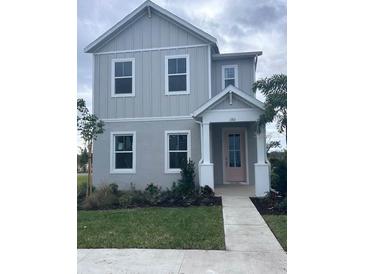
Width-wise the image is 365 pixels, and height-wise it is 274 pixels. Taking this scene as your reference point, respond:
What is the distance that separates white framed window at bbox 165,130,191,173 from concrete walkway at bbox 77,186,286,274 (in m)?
4.97

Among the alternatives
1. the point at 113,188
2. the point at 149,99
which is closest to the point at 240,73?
the point at 149,99

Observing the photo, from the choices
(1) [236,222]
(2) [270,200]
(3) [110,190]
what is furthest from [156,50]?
(1) [236,222]

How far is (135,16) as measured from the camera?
9.80 m

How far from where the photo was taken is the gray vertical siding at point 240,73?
10.3 m

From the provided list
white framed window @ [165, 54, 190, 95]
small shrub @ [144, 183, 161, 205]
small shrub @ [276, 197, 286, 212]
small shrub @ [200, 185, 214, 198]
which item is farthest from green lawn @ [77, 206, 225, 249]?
white framed window @ [165, 54, 190, 95]

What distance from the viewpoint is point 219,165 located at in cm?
1027

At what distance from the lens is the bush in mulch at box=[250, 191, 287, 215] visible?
6.42 meters

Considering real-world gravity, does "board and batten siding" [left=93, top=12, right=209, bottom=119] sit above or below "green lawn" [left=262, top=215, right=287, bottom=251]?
above

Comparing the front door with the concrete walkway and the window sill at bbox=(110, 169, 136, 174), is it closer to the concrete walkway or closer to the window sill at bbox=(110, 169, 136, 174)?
the window sill at bbox=(110, 169, 136, 174)
